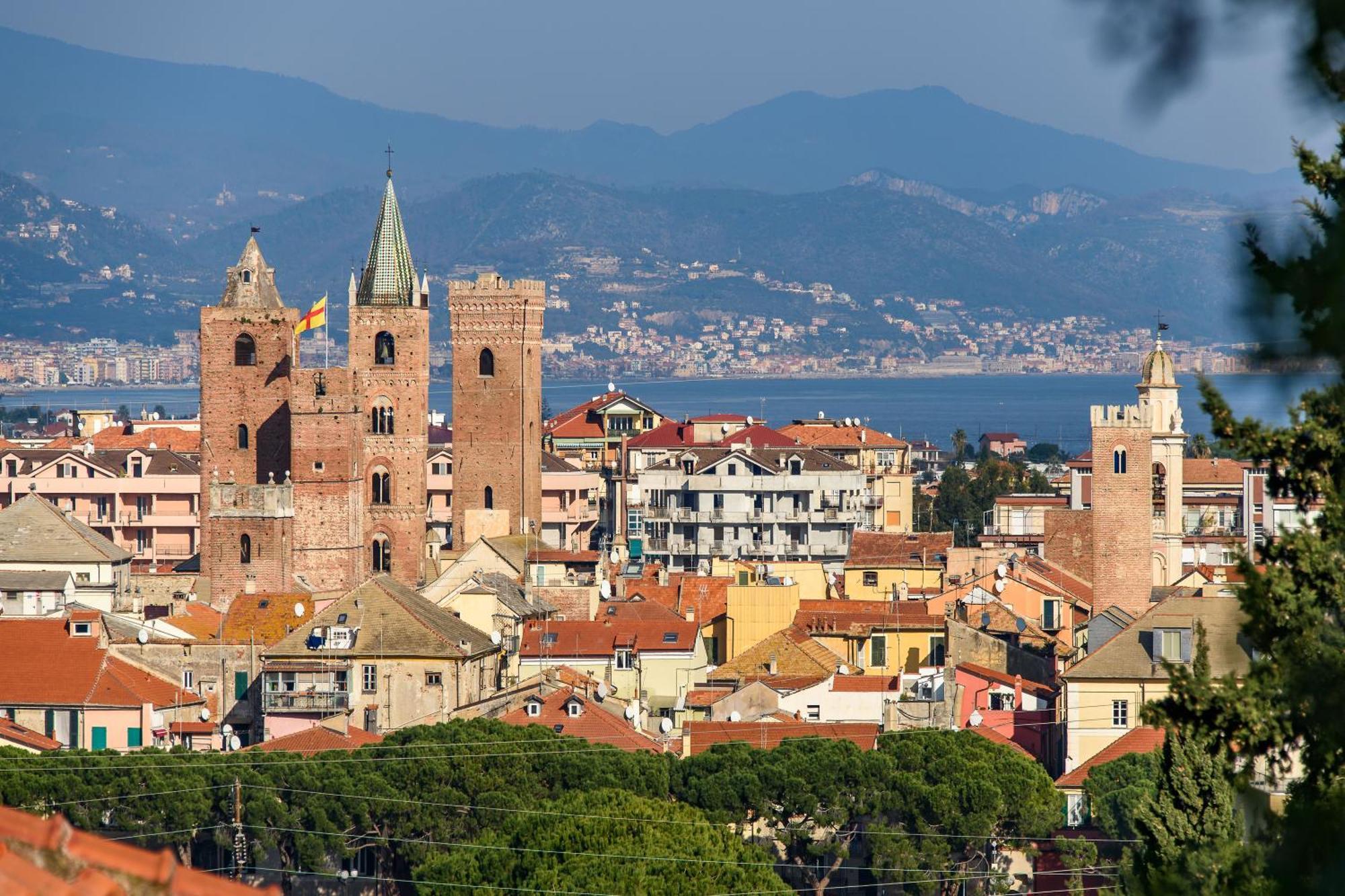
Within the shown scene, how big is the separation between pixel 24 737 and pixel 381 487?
91.4 ft

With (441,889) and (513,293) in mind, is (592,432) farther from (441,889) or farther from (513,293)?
(441,889)

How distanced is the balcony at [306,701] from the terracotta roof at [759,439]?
42417 mm

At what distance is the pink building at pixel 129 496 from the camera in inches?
3452

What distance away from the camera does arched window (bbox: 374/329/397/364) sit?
69625 mm

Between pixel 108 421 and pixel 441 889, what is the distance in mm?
95509

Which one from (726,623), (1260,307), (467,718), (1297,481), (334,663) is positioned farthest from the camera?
(726,623)

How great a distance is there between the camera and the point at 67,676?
4359 cm

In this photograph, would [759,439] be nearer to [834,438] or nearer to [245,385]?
[834,438]

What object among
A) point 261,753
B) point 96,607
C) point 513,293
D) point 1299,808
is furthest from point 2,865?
point 513,293

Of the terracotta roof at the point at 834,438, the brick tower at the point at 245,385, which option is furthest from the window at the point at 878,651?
the terracotta roof at the point at 834,438

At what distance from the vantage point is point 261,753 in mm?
37750

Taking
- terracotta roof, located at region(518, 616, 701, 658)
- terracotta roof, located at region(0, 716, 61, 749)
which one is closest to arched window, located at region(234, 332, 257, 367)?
terracotta roof, located at region(518, 616, 701, 658)

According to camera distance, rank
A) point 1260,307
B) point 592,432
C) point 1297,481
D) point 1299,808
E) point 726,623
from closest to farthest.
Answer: point 1260,307 < point 1299,808 < point 1297,481 < point 726,623 < point 592,432

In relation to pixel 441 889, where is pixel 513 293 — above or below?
above
